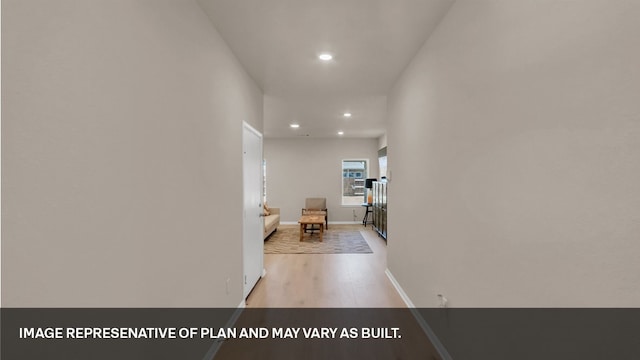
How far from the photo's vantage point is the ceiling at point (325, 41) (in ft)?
6.52

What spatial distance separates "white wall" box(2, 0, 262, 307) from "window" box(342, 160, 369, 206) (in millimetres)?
6889

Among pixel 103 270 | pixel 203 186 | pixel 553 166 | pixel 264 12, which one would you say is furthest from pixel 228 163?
pixel 553 166

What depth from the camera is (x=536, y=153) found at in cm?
115

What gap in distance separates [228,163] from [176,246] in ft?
3.46

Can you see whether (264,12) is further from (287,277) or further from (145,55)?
(287,277)

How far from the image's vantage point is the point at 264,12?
2.04 meters

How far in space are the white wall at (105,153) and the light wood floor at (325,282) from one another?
1352mm

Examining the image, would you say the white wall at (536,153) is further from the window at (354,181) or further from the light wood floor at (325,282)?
the window at (354,181)

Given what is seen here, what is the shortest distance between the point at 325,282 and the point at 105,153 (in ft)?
10.1
